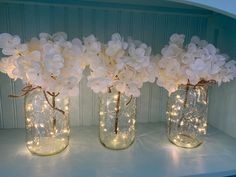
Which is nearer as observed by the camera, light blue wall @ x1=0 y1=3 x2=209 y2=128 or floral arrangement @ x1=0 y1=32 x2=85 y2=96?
floral arrangement @ x1=0 y1=32 x2=85 y2=96

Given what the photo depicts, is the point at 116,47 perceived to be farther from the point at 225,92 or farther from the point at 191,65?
the point at 225,92

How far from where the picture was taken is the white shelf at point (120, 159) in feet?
2.35

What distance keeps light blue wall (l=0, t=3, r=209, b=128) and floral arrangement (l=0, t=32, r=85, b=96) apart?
9.1 inches

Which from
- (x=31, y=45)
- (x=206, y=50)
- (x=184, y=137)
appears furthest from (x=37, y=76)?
(x=184, y=137)

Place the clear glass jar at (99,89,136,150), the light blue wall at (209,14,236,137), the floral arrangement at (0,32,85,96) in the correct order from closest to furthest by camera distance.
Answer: the floral arrangement at (0,32,85,96) → the clear glass jar at (99,89,136,150) → the light blue wall at (209,14,236,137)

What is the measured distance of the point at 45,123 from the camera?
2.79 ft

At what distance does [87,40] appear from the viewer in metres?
0.74

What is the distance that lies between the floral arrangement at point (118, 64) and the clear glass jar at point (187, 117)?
23 cm

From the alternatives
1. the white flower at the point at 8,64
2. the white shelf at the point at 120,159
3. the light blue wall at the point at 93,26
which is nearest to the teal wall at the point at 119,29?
the light blue wall at the point at 93,26

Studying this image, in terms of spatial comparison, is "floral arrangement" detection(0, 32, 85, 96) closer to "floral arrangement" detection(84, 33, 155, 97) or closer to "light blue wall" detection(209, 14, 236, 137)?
"floral arrangement" detection(84, 33, 155, 97)

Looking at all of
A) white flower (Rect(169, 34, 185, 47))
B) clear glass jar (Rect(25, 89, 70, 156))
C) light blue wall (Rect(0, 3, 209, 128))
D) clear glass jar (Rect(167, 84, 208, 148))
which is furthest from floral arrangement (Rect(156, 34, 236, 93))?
clear glass jar (Rect(25, 89, 70, 156))

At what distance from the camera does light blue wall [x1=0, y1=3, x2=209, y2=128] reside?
0.91m

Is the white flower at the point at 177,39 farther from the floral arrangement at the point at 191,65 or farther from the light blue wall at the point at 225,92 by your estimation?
the light blue wall at the point at 225,92

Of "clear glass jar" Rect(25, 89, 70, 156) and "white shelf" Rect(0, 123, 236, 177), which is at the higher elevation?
"clear glass jar" Rect(25, 89, 70, 156)
